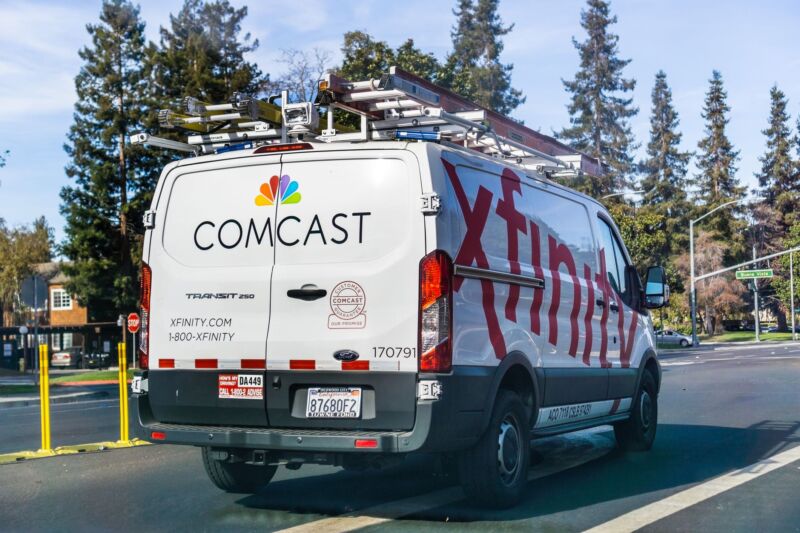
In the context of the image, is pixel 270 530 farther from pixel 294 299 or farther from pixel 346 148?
pixel 346 148

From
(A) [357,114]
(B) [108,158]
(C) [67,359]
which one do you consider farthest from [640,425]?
(C) [67,359]

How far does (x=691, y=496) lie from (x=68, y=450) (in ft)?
20.5

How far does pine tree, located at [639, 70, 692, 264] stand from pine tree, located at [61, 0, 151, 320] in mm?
51704

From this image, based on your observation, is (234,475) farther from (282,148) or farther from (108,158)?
(108,158)

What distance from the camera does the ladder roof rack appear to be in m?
6.75

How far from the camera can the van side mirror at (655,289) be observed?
990 cm

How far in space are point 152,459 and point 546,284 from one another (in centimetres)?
424

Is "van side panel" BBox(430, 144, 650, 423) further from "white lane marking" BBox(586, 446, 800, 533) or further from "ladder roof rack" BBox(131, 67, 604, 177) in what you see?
"white lane marking" BBox(586, 446, 800, 533)

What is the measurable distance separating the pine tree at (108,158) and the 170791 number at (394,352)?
1741 inches

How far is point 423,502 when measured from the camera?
22.5ft

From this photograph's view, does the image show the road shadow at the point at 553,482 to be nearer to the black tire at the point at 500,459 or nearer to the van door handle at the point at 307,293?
the black tire at the point at 500,459

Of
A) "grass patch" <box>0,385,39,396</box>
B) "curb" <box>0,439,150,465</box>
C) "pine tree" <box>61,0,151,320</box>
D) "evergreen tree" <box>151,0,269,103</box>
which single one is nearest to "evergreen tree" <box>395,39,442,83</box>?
"evergreen tree" <box>151,0,269,103</box>

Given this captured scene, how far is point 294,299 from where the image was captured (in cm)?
617

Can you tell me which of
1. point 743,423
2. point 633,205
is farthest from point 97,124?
point 633,205
